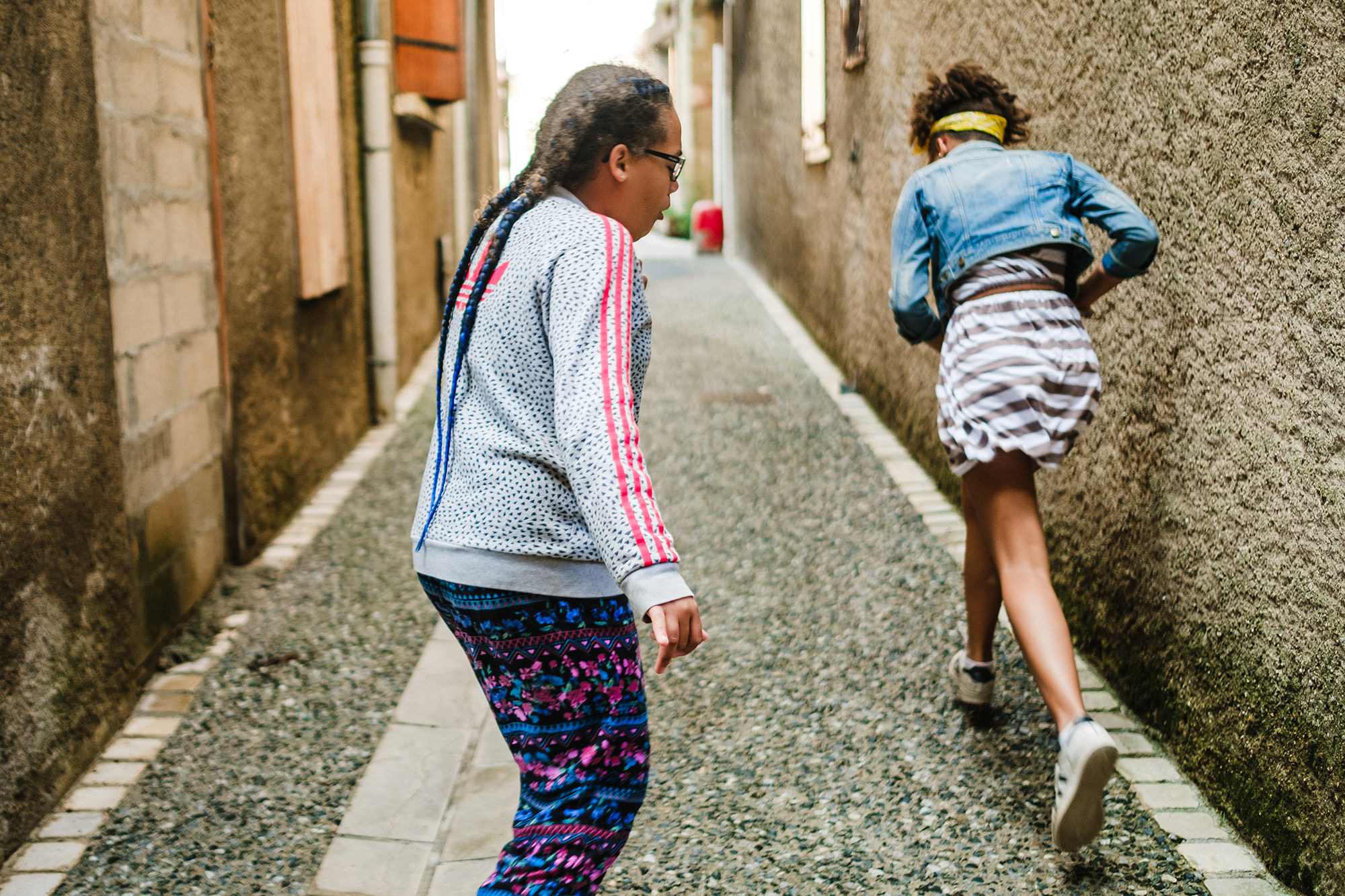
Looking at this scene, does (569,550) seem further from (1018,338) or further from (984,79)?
(984,79)

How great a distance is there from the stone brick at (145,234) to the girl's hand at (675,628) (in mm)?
2744

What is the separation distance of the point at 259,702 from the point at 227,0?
279 centimetres

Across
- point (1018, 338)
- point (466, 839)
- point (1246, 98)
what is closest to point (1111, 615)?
point (1018, 338)

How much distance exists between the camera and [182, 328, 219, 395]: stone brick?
4.23 m

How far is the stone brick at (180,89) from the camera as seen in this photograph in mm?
4020

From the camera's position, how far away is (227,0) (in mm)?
4738

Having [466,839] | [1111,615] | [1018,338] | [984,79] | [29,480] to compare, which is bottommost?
[466,839]

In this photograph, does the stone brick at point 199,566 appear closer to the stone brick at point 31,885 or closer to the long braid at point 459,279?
the stone brick at point 31,885

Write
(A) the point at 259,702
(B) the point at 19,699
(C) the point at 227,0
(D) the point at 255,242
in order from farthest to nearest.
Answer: (D) the point at 255,242, (C) the point at 227,0, (A) the point at 259,702, (B) the point at 19,699

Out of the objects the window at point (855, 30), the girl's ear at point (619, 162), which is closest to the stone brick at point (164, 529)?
the girl's ear at point (619, 162)

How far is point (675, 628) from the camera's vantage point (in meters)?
1.56

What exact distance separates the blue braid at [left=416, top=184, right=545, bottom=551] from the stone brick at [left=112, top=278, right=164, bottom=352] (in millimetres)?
1985

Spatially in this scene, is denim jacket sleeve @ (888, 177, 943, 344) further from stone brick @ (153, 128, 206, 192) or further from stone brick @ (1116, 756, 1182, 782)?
stone brick @ (153, 128, 206, 192)

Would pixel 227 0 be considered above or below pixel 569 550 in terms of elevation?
above
